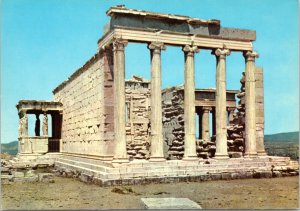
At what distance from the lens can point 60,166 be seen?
92.4 feet

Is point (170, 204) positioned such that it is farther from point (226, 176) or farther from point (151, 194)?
point (226, 176)

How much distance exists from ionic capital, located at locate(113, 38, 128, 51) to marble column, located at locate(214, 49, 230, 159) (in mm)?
4869

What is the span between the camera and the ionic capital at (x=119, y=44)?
19.2m

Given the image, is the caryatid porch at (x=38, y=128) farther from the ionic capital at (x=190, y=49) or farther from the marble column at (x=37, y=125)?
the ionic capital at (x=190, y=49)

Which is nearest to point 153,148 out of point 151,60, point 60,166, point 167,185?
point 167,185

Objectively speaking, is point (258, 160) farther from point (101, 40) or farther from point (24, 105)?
point (24, 105)

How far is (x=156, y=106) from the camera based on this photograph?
19859 mm

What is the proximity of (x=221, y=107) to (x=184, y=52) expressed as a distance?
3.15m

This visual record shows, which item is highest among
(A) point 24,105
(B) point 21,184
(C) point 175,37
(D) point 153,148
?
(C) point 175,37

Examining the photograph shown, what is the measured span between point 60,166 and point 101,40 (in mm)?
10008

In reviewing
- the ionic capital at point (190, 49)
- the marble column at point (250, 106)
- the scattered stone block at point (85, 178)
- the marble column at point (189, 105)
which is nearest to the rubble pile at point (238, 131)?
the marble column at point (250, 106)

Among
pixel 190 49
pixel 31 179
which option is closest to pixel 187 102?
pixel 190 49

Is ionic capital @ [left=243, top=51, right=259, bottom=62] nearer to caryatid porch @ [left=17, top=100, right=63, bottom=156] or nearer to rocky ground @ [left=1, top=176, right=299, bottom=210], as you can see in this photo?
rocky ground @ [left=1, top=176, right=299, bottom=210]

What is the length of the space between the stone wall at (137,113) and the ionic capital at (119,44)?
1127cm
